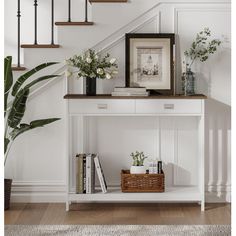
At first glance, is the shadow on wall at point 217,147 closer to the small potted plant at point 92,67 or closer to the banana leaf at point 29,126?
the small potted plant at point 92,67

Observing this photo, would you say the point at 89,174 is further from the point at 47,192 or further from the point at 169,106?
the point at 169,106

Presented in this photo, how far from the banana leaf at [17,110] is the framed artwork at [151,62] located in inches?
32.5

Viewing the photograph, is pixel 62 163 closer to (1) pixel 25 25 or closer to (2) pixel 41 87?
(2) pixel 41 87

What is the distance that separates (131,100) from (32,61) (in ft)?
2.97

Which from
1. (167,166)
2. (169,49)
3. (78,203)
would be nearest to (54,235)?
(78,203)

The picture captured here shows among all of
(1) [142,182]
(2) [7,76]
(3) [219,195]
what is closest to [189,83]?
(1) [142,182]

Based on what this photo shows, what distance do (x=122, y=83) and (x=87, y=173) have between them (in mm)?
782

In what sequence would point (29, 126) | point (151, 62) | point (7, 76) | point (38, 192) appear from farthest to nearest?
point (38, 192) → point (151, 62) → point (29, 126) → point (7, 76)

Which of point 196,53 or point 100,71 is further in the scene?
point 196,53

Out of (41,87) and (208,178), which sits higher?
(41,87)

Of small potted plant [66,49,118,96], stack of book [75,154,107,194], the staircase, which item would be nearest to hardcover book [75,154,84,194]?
stack of book [75,154,107,194]

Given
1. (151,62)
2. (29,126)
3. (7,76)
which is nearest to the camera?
(7,76)

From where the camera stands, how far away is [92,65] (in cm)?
437

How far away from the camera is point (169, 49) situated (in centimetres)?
458
